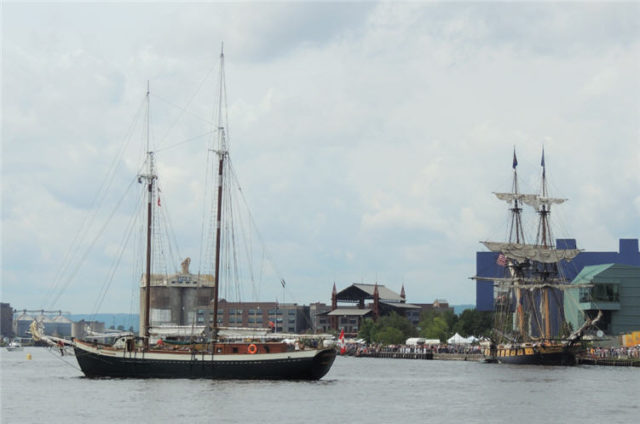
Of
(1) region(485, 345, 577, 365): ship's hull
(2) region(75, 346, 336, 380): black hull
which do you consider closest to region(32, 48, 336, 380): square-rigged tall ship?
(2) region(75, 346, 336, 380): black hull

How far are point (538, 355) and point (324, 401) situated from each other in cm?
6952

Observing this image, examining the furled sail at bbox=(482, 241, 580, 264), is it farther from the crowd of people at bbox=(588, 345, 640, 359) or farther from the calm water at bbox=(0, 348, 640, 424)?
the calm water at bbox=(0, 348, 640, 424)

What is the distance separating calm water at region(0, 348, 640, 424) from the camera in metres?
60.4

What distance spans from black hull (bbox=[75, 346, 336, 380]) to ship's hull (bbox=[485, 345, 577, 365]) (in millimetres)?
53162

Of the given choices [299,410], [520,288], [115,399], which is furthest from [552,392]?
[520,288]

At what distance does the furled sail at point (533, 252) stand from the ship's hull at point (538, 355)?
789 inches

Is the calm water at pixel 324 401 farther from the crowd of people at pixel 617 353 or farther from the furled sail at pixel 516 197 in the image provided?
the furled sail at pixel 516 197

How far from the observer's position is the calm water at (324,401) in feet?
198

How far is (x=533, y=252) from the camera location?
515ft

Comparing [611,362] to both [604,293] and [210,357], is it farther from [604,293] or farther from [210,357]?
[210,357]

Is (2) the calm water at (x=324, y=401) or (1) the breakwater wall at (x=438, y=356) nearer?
(2) the calm water at (x=324, y=401)

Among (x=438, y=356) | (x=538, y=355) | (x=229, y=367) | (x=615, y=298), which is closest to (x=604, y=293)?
(x=615, y=298)

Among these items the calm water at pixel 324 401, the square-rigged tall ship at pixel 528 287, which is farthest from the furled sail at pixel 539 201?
the calm water at pixel 324 401

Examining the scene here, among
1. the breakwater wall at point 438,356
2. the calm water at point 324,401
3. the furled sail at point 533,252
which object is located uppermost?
the furled sail at point 533,252
